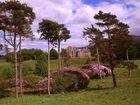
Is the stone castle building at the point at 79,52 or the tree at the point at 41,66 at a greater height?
the stone castle building at the point at 79,52

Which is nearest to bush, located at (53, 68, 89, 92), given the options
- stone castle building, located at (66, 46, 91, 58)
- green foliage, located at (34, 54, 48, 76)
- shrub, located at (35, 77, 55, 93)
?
shrub, located at (35, 77, 55, 93)

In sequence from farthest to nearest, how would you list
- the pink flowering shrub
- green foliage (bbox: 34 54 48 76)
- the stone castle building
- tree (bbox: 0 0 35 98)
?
the stone castle building
green foliage (bbox: 34 54 48 76)
the pink flowering shrub
tree (bbox: 0 0 35 98)

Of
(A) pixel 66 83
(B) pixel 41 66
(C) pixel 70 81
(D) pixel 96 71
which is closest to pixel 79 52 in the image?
(B) pixel 41 66

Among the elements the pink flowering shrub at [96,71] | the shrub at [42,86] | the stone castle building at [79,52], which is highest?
the stone castle building at [79,52]

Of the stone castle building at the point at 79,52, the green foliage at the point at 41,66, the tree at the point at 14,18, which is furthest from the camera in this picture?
the stone castle building at the point at 79,52

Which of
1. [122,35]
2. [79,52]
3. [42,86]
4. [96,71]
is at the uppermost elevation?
[122,35]

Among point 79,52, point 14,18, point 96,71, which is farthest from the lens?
point 79,52

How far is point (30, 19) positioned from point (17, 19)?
56.3 inches

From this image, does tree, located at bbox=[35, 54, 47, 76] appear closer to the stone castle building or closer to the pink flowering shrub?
the pink flowering shrub

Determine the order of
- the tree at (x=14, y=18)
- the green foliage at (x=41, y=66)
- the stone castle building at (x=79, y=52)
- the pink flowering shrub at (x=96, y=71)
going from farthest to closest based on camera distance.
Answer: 1. the stone castle building at (x=79, y=52)
2. the green foliage at (x=41, y=66)
3. the pink flowering shrub at (x=96, y=71)
4. the tree at (x=14, y=18)

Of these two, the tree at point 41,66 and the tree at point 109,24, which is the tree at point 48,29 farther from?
the tree at point 41,66

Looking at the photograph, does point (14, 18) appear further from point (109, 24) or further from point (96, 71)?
point (96, 71)

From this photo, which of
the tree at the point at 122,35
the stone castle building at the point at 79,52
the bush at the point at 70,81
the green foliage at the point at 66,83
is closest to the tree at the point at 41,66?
the bush at the point at 70,81

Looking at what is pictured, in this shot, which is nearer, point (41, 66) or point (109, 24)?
point (109, 24)
